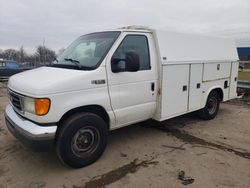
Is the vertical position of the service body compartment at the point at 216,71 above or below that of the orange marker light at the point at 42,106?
above

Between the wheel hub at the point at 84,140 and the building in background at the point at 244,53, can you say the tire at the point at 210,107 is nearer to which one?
the wheel hub at the point at 84,140

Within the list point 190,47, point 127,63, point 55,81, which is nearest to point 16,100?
point 55,81

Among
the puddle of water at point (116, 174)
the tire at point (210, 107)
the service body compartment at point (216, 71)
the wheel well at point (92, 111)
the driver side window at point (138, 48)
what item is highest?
the driver side window at point (138, 48)

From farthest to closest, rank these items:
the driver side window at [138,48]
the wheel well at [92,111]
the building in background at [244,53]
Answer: the building in background at [244,53] < the driver side window at [138,48] < the wheel well at [92,111]

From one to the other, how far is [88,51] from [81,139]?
5.21 feet

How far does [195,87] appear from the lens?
547 centimetres

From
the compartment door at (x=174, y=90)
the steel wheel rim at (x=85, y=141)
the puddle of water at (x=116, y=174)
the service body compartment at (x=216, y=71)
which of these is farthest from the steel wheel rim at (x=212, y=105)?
the steel wheel rim at (x=85, y=141)

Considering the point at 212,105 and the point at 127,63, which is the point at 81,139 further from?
the point at 212,105

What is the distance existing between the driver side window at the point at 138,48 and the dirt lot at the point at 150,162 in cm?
160

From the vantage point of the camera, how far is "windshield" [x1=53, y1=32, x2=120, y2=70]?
3.89 metres

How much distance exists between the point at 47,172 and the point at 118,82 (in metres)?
1.83

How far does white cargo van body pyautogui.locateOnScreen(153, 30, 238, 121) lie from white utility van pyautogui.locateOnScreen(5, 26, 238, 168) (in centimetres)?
2

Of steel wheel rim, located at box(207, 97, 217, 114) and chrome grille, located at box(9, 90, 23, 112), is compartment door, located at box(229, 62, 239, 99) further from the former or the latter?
chrome grille, located at box(9, 90, 23, 112)

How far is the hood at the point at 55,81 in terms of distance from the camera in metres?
3.26
